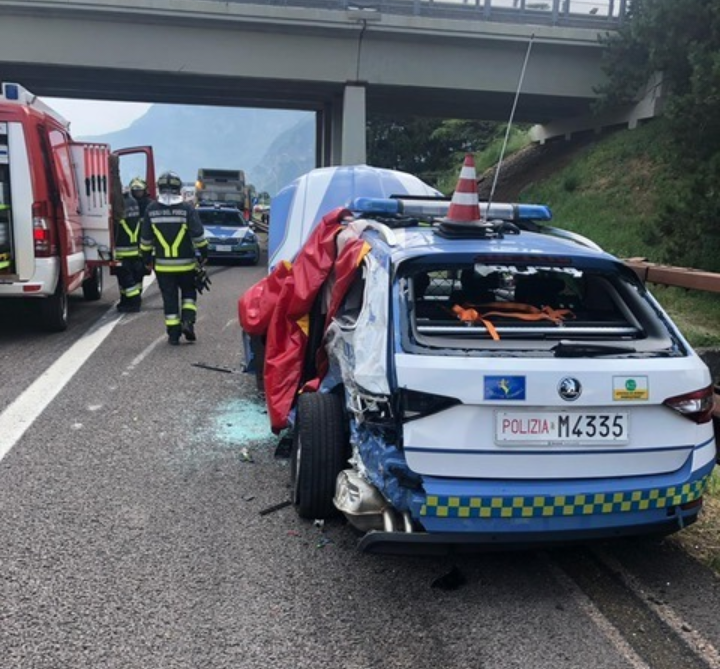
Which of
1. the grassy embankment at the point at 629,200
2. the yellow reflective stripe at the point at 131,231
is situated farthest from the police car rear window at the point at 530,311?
the yellow reflective stripe at the point at 131,231

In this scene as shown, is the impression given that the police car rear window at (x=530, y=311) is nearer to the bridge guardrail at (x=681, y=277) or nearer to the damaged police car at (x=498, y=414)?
the damaged police car at (x=498, y=414)

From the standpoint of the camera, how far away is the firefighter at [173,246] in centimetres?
802

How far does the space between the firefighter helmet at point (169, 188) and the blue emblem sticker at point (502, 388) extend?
5793mm

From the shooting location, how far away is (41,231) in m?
7.97

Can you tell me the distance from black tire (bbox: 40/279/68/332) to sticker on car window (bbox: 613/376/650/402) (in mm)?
7103

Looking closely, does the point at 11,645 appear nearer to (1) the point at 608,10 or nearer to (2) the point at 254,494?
(2) the point at 254,494

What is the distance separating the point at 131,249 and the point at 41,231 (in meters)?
2.70

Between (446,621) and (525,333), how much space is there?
1.29 m

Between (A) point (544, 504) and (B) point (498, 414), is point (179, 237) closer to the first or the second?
(B) point (498, 414)

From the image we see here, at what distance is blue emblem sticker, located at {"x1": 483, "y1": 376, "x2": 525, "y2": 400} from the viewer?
9.61 ft

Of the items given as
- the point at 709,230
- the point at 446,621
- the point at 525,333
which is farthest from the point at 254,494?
the point at 709,230

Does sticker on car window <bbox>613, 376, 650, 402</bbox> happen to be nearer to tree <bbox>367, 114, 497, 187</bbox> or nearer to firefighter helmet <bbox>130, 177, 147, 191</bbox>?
firefighter helmet <bbox>130, 177, 147, 191</bbox>

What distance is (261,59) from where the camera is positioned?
20.1 m

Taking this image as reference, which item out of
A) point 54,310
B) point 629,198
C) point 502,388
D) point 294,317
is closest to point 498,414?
point 502,388
